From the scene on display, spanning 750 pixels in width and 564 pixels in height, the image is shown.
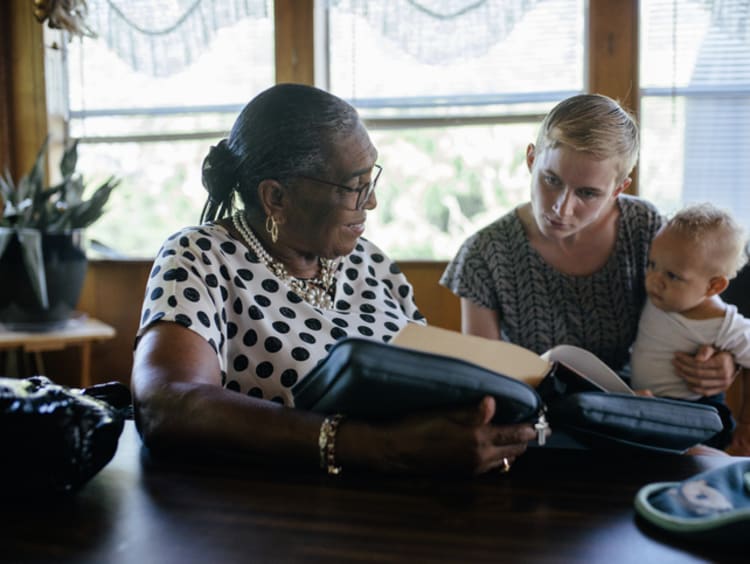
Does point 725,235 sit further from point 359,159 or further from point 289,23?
point 289,23

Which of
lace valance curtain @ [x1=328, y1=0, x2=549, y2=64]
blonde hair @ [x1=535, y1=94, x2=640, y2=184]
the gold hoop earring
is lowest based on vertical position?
the gold hoop earring

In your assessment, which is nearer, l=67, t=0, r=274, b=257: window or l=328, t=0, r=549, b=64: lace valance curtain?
l=328, t=0, r=549, b=64: lace valance curtain

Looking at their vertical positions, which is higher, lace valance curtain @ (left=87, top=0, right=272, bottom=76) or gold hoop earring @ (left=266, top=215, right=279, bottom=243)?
lace valance curtain @ (left=87, top=0, right=272, bottom=76)

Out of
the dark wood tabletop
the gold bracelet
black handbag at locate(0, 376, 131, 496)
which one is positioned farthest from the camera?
the gold bracelet

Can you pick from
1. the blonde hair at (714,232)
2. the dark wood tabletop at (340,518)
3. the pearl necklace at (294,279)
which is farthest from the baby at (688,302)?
the dark wood tabletop at (340,518)

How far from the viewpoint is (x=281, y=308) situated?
138 centimetres

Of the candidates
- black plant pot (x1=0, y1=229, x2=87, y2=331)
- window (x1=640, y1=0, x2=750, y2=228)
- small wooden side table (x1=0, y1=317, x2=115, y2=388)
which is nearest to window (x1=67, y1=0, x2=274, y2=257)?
black plant pot (x1=0, y1=229, x2=87, y2=331)

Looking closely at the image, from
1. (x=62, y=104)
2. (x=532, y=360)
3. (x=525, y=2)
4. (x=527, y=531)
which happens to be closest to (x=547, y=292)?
(x=532, y=360)

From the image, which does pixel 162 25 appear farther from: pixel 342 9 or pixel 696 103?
pixel 696 103

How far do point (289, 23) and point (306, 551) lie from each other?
10.4 feet

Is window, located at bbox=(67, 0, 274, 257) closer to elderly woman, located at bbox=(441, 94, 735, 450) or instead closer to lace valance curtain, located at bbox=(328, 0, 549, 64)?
lace valance curtain, located at bbox=(328, 0, 549, 64)

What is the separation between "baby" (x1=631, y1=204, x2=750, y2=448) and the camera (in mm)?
1793

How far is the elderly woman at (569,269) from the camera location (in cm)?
180

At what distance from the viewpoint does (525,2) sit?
127 inches
